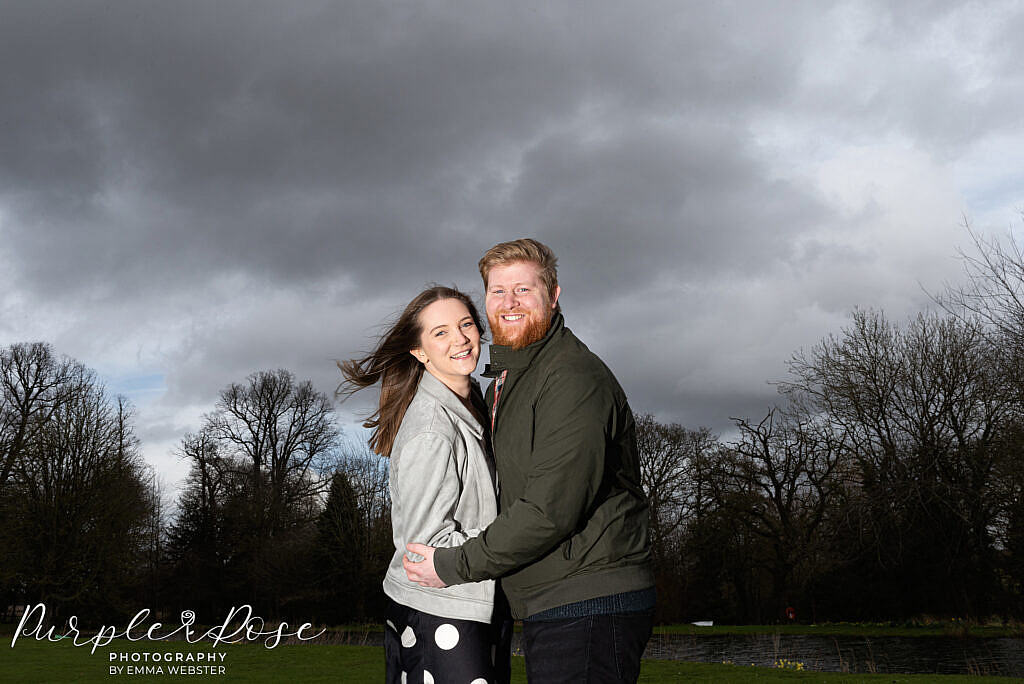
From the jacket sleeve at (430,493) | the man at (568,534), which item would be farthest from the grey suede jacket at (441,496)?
the man at (568,534)

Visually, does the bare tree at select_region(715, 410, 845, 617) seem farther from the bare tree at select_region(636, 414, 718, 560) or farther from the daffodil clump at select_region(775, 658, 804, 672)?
the daffodil clump at select_region(775, 658, 804, 672)

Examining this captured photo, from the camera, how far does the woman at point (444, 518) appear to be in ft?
9.57

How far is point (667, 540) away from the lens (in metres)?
35.2

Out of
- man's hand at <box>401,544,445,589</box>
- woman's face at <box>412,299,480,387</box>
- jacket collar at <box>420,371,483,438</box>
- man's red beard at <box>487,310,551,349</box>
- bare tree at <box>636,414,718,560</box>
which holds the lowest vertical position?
man's hand at <box>401,544,445,589</box>

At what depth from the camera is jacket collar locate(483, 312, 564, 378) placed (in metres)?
2.91

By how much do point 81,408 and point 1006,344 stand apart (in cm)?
2906

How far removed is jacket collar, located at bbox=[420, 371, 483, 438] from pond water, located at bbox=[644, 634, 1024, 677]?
1519 centimetres

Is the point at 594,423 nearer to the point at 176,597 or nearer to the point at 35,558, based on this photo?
the point at 35,558

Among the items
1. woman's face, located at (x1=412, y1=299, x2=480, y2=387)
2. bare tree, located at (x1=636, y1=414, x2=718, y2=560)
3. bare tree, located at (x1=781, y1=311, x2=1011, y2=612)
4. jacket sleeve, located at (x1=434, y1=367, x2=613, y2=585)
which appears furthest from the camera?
bare tree, located at (x1=636, y1=414, x2=718, y2=560)

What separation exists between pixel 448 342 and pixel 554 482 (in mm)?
Result: 1170

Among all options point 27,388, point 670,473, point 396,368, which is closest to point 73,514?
point 27,388

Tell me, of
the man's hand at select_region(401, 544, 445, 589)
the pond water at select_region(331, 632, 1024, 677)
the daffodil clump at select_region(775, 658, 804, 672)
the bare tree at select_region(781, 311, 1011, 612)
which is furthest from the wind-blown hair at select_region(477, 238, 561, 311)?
the bare tree at select_region(781, 311, 1011, 612)

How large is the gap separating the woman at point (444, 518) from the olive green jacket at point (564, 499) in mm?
179

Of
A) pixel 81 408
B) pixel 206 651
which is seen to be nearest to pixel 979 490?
pixel 206 651
